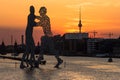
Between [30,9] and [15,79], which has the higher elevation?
[30,9]

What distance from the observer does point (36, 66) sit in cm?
6147

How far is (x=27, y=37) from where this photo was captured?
59281 mm

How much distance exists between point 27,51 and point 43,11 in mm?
6960

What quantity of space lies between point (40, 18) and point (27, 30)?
Result: 2916 millimetres

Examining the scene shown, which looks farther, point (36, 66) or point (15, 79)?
point (36, 66)

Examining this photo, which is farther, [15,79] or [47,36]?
[47,36]

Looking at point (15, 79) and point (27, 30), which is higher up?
point (27, 30)

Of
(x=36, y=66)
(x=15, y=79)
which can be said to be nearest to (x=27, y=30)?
(x=36, y=66)

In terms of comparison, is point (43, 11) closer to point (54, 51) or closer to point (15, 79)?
point (54, 51)

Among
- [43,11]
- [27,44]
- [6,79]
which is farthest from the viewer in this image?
[27,44]

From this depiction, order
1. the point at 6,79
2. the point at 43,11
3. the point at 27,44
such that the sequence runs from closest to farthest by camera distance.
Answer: the point at 6,79, the point at 43,11, the point at 27,44

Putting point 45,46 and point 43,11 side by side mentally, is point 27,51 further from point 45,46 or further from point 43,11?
point 43,11

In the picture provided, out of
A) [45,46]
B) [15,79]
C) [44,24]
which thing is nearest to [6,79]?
[15,79]

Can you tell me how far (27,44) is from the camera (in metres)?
60.4
